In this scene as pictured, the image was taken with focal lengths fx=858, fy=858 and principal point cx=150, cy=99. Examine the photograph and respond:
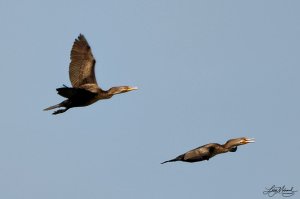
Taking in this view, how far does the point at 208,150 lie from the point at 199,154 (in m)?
0.40

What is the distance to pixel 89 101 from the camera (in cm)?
3366

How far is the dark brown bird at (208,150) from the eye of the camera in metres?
31.7

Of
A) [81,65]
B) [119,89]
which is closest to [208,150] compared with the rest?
Result: [119,89]

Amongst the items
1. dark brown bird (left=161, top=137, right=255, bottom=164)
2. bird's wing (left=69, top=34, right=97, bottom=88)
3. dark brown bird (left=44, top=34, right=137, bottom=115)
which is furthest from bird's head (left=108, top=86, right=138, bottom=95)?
dark brown bird (left=161, top=137, right=255, bottom=164)

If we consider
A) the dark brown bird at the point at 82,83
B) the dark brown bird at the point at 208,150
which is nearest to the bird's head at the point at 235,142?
the dark brown bird at the point at 208,150

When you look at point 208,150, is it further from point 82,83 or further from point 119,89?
point 82,83

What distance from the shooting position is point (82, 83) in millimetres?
35656

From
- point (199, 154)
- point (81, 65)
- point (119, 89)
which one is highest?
point (81, 65)

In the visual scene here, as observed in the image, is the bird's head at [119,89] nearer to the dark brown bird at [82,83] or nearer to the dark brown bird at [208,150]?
the dark brown bird at [82,83]

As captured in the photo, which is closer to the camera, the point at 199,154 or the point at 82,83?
the point at 199,154

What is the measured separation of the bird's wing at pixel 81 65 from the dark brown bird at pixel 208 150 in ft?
19.8

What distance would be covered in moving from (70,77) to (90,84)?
40.6 inches

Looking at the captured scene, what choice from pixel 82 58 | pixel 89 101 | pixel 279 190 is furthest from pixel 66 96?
pixel 279 190

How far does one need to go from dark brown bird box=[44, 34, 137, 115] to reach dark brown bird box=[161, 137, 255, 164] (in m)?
3.76
